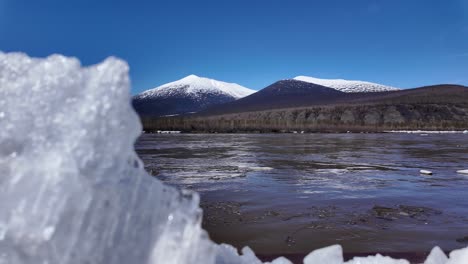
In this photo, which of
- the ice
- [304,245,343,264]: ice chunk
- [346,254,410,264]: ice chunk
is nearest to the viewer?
the ice

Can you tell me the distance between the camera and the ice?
180 cm

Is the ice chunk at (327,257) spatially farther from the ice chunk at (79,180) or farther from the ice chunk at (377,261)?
the ice chunk at (79,180)

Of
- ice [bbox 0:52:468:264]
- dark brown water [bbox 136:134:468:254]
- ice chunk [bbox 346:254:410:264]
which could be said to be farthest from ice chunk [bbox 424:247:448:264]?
dark brown water [bbox 136:134:468:254]

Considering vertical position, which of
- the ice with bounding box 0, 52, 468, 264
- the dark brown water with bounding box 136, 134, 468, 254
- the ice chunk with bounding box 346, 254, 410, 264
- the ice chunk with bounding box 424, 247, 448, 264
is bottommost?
the dark brown water with bounding box 136, 134, 468, 254

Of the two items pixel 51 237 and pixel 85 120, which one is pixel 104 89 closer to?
pixel 85 120

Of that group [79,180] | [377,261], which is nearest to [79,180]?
[79,180]

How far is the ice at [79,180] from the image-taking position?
1.80 metres

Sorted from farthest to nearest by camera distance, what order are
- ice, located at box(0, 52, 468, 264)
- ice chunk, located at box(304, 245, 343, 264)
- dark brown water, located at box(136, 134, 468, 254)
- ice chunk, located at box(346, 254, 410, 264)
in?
dark brown water, located at box(136, 134, 468, 254) < ice chunk, located at box(346, 254, 410, 264) < ice chunk, located at box(304, 245, 343, 264) < ice, located at box(0, 52, 468, 264)

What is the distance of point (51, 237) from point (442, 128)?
105050 mm

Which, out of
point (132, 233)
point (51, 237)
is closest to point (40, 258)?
point (51, 237)

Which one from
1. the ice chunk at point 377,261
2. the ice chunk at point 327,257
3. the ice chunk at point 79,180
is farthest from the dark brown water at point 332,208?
the ice chunk at point 79,180

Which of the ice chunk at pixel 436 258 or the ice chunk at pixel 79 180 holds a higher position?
the ice chunk at pixel 79 180

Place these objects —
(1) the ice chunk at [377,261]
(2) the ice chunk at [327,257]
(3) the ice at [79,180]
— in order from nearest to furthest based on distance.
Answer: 1. (3) the ice at [79,180]
2. (2) the ice chunk at [327,257]
3. (1) the ice chunk at [377,261]

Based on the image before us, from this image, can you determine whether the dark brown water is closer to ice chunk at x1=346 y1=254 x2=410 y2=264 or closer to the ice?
ice chunk at x1=346 y1=254 x2=410 y2=264
